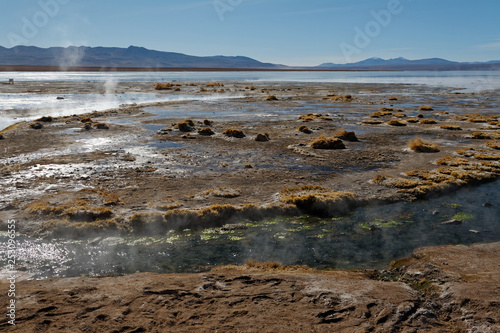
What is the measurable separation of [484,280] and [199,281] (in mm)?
6142

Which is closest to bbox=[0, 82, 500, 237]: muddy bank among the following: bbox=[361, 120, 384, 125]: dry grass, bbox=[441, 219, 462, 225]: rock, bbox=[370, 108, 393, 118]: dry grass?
bbox=[361, 120, 384, 125]: dry grass

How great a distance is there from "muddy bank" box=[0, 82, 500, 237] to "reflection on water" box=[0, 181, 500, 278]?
0.79 m

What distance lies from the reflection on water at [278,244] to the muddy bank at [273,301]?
0.92 meters

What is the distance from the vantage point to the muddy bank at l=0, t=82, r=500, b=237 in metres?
13.0

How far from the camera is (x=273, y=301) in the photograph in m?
7.62

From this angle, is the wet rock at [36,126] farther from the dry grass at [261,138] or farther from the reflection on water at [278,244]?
the reflection on water at [278,244]

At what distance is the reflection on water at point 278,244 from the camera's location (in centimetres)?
1008

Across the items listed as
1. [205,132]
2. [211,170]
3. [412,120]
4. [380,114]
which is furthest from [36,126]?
[412,120]

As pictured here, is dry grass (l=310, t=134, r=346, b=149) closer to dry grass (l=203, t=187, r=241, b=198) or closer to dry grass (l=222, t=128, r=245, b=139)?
dry grass (l=222, t=128, r=245, b=139)

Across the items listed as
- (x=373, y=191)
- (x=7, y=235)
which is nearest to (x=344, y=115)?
(x=373, y=191)

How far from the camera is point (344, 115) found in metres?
40.1

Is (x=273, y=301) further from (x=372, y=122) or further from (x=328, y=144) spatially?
(x=372, y=122)

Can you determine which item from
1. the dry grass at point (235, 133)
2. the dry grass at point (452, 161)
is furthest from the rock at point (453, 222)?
the dry grass at point (235, 133)

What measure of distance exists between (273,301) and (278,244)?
12.2 feet
